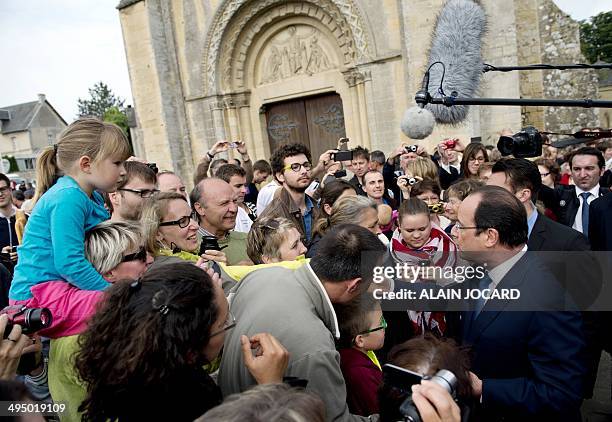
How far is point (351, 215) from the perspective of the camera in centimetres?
316

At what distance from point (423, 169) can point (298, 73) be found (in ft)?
23.9

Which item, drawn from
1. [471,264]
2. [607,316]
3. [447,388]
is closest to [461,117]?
[607,316]

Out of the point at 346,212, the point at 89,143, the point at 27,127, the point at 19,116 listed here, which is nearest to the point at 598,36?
the point at 346,212

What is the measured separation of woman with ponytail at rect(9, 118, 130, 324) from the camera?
83.2 inches

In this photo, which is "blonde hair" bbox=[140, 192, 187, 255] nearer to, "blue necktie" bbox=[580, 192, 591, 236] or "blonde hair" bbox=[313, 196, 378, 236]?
"blonde hair" bbox=[313, 196, 378, 236]

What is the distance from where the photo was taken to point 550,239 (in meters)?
2.93

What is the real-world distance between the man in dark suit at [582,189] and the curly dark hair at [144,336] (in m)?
4.22

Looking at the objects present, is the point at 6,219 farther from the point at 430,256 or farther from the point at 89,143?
the point at 430,256

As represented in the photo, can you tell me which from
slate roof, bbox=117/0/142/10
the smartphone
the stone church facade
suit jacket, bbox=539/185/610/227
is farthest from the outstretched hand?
slate roof, bbox=117/0/142/10

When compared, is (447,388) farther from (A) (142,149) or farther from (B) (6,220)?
(A) (142,149)

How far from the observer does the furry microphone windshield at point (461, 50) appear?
26.2 feet

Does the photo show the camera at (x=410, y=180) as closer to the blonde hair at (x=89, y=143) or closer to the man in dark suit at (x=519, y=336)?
the man in dark suit at (x=519, y=336)

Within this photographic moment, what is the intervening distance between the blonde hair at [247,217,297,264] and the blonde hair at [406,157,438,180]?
2.70 metres

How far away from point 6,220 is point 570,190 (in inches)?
269
